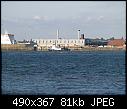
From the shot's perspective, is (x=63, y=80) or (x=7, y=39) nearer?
(x=63, y=80)

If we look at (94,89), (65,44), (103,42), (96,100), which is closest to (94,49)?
(103,42)

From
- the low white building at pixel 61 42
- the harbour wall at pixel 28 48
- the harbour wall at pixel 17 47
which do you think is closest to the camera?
the low white building at pixel 61 42

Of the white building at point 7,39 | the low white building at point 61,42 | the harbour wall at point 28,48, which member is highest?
the white building at point 7,39

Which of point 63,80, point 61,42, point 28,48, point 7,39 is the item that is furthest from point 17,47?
point 63,80

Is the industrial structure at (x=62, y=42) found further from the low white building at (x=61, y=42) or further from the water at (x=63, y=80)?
the water at (x=63, y=80)

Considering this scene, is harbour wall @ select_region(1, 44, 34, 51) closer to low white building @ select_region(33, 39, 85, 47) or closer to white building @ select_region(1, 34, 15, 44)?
white building @ select_region(1, 34, 15, 44)

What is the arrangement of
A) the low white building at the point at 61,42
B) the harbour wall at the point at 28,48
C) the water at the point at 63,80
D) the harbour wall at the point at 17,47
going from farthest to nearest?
the harbour wall at the point at 28,48, the harbour wall at the point at 17,47, the low white building at the point at 61,42, the water at the point at 63,80

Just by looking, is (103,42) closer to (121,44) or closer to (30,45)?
(121,44)

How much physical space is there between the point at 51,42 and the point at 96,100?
115031 mm

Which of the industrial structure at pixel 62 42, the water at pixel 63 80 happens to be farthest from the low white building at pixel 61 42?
the water at pixel 63 80

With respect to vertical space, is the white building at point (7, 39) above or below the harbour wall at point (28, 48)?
above

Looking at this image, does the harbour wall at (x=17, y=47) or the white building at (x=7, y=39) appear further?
the harbour wall at (x=17, y=47)

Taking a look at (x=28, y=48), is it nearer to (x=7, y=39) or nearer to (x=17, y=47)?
(x=17, y=47)

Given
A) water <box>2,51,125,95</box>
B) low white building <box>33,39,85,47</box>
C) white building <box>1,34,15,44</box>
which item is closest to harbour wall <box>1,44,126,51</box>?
white building <box>1,34,15,44</box>
